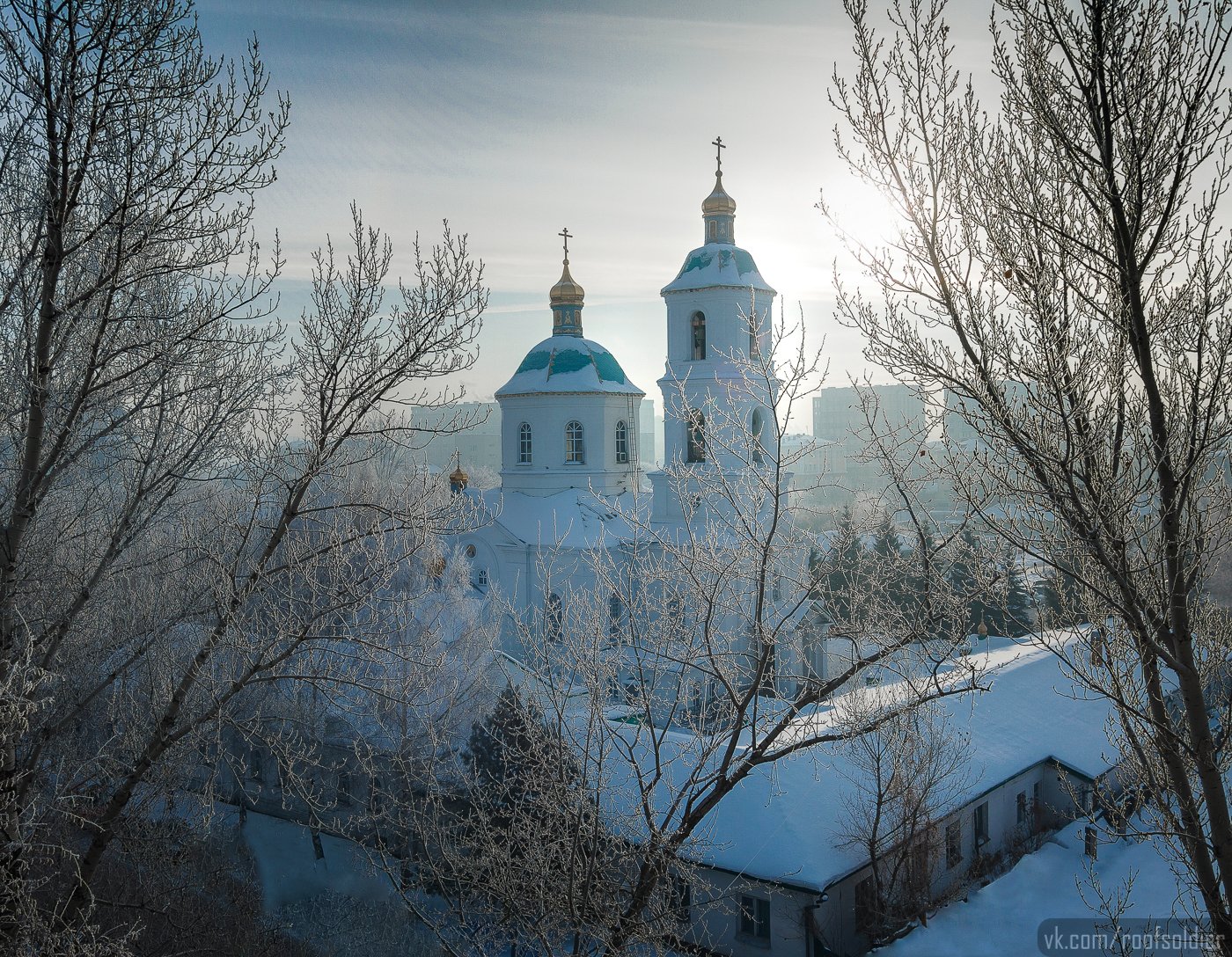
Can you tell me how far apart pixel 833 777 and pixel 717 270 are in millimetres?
11834

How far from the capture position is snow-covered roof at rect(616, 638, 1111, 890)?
1110cm

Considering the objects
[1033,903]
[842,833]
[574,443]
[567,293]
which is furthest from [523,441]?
[1033,903]

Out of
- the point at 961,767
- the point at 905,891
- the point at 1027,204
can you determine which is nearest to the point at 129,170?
the point at 1027,204

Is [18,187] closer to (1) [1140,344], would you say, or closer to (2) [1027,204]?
(2) [1027,204]

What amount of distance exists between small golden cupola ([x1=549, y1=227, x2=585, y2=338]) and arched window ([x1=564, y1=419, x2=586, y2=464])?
11.4ft

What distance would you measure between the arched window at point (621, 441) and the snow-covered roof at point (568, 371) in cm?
104

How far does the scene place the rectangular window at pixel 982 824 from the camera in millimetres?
13844

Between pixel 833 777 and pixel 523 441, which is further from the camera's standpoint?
pixel 523 441

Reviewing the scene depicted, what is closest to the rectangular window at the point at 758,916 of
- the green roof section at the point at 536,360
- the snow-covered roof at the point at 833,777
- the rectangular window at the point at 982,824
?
the snow-covered roof at the point at 833,777

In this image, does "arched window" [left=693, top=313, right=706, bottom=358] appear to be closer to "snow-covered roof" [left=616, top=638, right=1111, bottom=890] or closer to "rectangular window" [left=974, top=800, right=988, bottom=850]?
"snow-covered roof" [left=616, top=638, right=1111, bottom=890]

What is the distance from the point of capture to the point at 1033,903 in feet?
38.1

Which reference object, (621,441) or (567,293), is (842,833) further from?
(567,293)

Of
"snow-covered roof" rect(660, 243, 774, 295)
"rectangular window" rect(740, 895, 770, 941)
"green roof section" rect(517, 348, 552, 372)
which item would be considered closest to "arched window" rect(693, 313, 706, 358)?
"snow-covered roof" rect(660, 243, 774, 295)

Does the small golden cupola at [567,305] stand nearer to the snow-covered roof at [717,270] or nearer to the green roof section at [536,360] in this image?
the green roof section at [536,360]
